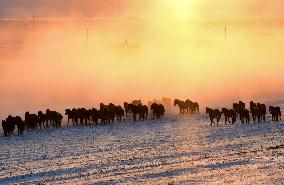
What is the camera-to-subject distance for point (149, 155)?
19.9 m

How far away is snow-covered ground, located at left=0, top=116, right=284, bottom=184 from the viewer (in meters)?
16.1

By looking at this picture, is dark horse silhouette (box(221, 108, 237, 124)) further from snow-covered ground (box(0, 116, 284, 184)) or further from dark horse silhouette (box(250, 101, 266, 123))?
snow-covered ground (box(0, 116, 284, 184))

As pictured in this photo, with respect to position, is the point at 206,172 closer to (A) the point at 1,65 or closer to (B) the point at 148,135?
(B) the point at 148,135

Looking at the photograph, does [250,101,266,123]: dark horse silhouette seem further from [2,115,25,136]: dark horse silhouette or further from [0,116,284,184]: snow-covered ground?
[2,115,25,136]: dark horse silhouette

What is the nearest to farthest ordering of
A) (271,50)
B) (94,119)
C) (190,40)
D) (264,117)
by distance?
(264,117)
(94,119)
(271,50)
(190,40)

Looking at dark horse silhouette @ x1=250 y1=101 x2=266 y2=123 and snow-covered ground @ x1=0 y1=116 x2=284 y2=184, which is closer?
snow-covered ground @ x1=0 y1=116 x2=284 y2=184

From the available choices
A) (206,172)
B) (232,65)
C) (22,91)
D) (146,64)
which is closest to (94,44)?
(146,64)

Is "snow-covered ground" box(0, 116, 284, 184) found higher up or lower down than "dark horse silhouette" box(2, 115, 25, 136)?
lower down

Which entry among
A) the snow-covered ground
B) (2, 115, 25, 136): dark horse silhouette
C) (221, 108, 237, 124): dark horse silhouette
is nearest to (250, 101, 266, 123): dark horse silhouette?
(221, 108, 237, 124): dark horse silhouette

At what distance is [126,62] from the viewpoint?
111750 millimetres

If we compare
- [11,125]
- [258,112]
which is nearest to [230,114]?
[258,112]

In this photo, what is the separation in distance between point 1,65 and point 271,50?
192 feet

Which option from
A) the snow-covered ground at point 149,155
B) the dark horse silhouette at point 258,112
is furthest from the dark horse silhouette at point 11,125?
the dark horse silhouette at point 258,112

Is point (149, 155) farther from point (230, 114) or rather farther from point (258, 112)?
point (258, 112)
